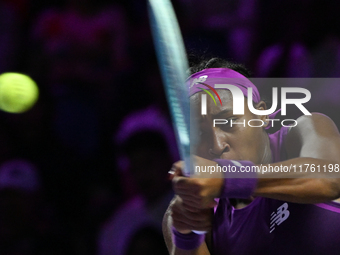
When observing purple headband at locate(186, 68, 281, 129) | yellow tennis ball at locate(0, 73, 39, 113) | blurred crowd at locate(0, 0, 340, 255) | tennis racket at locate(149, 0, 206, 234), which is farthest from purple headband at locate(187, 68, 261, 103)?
yellow tennis ball at locate(0, 73, 39, 113)

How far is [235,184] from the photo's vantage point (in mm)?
641

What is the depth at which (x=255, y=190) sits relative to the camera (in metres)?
0.66

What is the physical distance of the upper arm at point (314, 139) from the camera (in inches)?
27.9

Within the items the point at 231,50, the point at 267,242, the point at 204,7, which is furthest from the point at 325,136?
the point at 204,7

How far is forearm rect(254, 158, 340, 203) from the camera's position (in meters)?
0.66

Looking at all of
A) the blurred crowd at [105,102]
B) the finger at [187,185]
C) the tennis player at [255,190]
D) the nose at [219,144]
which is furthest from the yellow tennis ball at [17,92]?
the finger at [187,185]

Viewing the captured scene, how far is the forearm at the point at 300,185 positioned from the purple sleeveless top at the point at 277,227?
0.20m

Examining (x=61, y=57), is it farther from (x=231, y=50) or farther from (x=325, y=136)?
(x=325, y=136)

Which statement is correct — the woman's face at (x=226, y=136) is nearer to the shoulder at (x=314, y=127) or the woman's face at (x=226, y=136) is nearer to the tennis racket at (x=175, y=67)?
the shoulder at (x=314, y=127)

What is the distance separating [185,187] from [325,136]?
0.34m

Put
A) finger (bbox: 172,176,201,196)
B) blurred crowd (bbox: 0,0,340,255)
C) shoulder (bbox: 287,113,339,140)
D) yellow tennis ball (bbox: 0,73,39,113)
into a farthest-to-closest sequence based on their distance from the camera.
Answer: yellow tennis ball (bbox: 0,73,39,113) → blurred crowd (bbox: 0,0,340,255) → shoulder (bbox: 287,113,339,140) → finger (bbox: 172,176,201,196)

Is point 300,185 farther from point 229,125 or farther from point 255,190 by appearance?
point 229,125

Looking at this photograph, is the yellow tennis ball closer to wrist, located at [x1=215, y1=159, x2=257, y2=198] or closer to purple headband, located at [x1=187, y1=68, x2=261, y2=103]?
purple headband, located at [x1=187, y1=68, x2=261, y2=103]

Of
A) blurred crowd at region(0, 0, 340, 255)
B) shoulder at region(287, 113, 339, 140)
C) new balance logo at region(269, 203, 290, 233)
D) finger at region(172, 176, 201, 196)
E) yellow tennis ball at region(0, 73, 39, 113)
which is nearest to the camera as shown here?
finger at region(172, 176, 201, 196)
